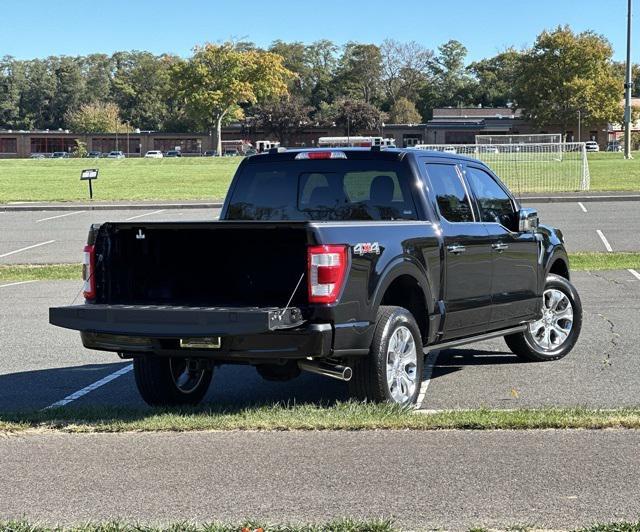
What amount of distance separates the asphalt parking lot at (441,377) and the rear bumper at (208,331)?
1.04 meters

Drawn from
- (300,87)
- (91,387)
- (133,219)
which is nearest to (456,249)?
(91,387)

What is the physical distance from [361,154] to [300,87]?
553 ft

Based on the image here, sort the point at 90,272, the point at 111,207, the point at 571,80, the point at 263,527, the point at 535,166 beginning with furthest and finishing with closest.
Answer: the point at 571,80
the point at 535,166
the point at 111,207
the point at 90,272
the point at 263,527

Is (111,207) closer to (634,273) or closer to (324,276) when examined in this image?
(634,273)

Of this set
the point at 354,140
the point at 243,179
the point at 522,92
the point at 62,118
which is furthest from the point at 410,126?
the point at 243,179

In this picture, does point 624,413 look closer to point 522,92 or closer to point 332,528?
point 332,528

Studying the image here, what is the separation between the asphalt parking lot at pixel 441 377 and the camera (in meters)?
7.97

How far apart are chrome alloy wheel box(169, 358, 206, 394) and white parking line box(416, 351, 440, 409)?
5.76ft

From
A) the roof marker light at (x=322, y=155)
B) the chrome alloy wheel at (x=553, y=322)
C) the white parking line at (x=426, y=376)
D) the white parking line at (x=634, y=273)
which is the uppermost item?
the roof marker light at (x=322, y=155)

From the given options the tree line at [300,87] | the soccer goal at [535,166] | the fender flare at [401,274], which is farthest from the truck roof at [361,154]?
the tree line at [300,87]

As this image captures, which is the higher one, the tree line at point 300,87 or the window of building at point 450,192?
the tree line at point 300,87

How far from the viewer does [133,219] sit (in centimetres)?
2758

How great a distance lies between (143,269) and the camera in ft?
24.6

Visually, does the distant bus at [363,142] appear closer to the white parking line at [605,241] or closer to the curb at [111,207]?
the white parking line at [605,241]
